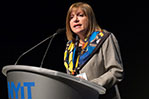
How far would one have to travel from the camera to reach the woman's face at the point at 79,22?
1559 mm

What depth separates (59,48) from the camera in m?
3.02

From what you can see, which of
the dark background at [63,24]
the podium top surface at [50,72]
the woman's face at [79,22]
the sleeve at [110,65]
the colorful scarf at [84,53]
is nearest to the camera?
the podium top surface at [50,72]

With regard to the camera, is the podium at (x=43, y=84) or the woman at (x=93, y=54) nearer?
the podium at (x=43, y=84)

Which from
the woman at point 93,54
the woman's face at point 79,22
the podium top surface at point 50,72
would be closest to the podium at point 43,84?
the podium top surface at point 50,72

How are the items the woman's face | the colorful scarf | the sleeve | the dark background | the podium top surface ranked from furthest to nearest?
1. the dark background
2. the woman's face
3. the colorful scarf
4. the sleeve
5. the podium top surface

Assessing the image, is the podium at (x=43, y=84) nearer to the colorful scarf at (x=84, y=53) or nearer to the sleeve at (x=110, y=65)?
the sleeve at (x=110, y=65)

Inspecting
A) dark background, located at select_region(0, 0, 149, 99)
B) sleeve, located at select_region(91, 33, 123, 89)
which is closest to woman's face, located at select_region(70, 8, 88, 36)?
sleeve, located at select_region(91, 33, 123, 89)

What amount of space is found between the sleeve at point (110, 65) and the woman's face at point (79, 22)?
0.19 meters

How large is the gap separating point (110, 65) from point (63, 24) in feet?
5.50

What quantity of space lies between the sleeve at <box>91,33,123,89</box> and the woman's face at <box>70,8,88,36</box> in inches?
7.4

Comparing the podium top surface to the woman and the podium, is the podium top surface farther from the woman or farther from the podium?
the woman

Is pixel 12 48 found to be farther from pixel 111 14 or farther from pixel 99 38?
pixel 99 38

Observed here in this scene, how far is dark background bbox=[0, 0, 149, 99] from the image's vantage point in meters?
2.81

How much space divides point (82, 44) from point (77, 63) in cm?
16
